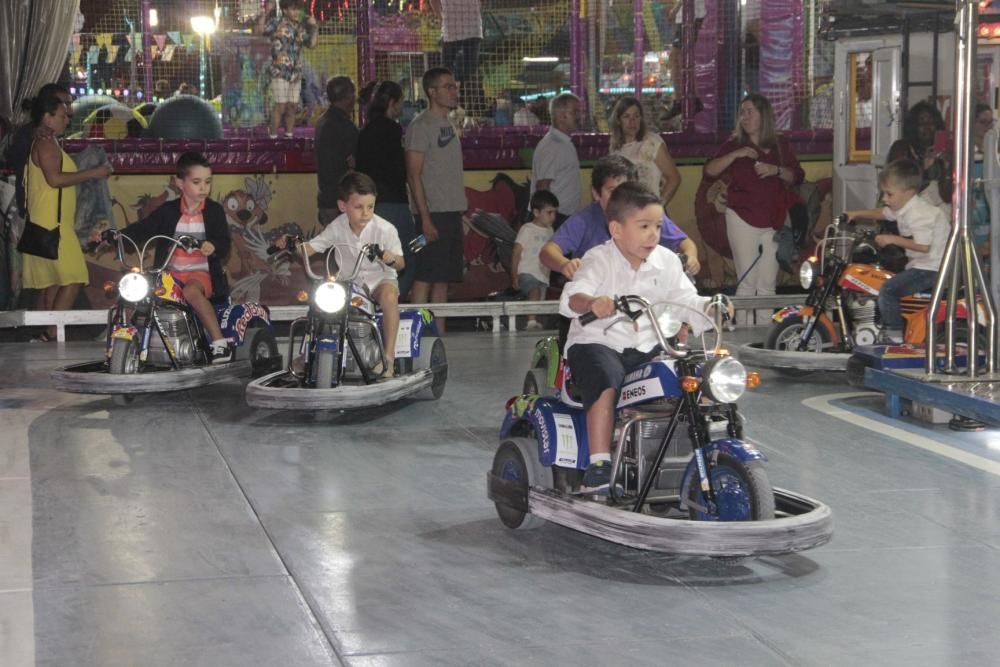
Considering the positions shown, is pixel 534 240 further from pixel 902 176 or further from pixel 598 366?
pixel 598 366

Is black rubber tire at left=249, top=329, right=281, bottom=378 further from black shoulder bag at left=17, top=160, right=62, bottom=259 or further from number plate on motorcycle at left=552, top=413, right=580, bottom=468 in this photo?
number plate on motorcycle at left=552, top=413, right=580, bottom=468

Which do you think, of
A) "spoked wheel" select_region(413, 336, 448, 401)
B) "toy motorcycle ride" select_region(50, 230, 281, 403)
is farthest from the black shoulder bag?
"spoked wheel" select_region(413, 336, 448, 401)

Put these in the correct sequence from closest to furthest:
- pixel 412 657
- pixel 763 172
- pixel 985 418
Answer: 1. pixel 412 657
2. pixel 985 418
3. pixel 763 172

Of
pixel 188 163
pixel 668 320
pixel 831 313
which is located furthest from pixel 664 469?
pixel 188 163

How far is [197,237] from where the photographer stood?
977cm

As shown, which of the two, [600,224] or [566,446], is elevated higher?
[600,224]

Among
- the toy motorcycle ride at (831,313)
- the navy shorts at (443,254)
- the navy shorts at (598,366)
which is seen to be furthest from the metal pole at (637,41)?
the navy shorts at (598,366)

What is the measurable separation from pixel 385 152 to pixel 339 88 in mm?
608

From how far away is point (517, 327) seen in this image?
13.6 meters

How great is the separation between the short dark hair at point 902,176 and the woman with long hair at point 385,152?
386 cm

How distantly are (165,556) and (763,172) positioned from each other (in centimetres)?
865

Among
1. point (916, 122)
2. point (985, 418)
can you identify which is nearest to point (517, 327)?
point (916, 122)

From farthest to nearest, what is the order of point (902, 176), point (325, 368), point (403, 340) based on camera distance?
1. point (902, 176)
2. point (403, 340)
3. point (325, 368)

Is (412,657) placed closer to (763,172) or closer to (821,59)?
(763,172)
